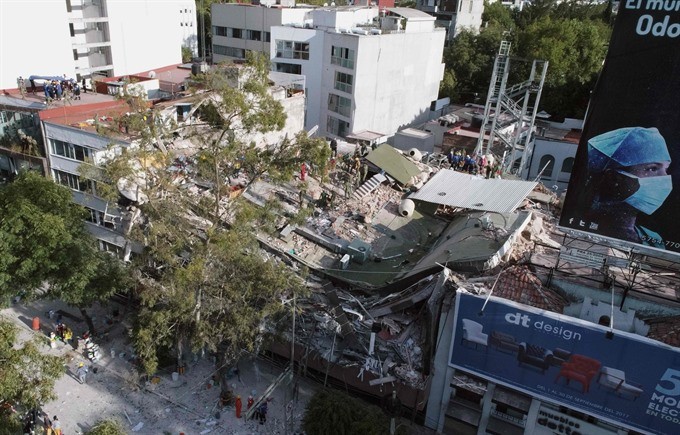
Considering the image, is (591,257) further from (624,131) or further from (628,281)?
(624,131)

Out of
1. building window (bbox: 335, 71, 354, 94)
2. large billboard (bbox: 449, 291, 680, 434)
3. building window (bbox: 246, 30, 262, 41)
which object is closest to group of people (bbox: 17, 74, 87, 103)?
building window (bbox: 335, 71, 354, 94)

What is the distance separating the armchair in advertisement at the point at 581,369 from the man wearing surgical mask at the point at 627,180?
3.74 m

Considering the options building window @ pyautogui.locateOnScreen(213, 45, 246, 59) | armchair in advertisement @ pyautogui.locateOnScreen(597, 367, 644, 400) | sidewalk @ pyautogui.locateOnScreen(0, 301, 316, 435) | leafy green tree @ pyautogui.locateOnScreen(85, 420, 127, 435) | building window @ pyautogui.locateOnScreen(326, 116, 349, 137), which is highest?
building window @ pyautogui.locateOnScreen(213, 45, 246, 59)

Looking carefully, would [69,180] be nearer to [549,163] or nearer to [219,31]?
[549,163]

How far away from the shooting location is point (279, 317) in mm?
18828

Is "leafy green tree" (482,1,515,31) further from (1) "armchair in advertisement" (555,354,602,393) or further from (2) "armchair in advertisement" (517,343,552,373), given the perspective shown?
(1) "armchair in advertisement" (555,354,602,393)

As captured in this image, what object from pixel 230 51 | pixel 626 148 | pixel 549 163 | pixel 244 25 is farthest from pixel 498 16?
pixel 626 148

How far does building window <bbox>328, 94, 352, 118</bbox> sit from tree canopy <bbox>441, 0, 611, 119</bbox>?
16176 mm

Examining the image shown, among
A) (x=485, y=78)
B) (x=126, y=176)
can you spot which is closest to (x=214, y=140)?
(x=126, y=176)

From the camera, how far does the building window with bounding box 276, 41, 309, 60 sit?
4378 centimetres

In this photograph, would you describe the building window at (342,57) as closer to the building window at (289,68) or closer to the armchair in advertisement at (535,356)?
the building window at (289,68)

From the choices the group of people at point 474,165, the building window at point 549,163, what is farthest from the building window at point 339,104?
the building window at point 549,163

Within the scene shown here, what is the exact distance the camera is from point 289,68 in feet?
148

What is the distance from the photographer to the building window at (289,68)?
44719 mm
